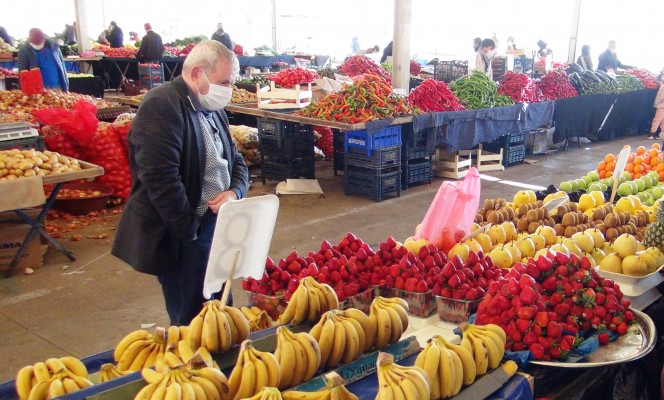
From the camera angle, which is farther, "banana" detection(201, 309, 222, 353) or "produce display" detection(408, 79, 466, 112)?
"produce display" detection(408, 79, 466, 112)

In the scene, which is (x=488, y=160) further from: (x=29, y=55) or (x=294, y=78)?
(x=29, y=55)

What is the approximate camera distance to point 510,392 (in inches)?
77.3

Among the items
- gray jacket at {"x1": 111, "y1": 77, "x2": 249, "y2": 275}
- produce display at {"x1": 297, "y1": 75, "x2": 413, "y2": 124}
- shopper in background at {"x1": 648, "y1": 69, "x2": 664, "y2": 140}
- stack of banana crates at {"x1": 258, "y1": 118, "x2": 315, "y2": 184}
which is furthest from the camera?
shopper in background at {"x1": 648, "y1": 69, "x2": 664, "y2": 140}

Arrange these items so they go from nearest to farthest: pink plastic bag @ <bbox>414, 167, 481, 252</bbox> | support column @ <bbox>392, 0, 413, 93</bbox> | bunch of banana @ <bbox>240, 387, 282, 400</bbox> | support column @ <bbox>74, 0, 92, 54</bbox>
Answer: bunch of banana @ <bbox>240, 387, 282, 400</bbox>
pink plastic bag @ <bbox>414, 167, 481, 252</bbox>
support column @ <bbox>392, 0, 413, 93</bbox>
support column @ <bbox>74, 0, 92, 54</bbox>

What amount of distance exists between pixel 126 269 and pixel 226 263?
346 cm

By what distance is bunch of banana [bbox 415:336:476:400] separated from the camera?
1.77 meters

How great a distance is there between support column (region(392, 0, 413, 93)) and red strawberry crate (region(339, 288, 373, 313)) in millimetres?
7101

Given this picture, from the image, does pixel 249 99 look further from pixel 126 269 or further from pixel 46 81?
pixel 126 269

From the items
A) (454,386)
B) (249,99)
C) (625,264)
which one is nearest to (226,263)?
(454,386)

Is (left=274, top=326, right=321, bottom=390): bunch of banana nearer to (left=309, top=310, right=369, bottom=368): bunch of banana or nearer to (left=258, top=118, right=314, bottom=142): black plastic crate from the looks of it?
(left=309, top=310, right=369, bottom=368): bunch of banana

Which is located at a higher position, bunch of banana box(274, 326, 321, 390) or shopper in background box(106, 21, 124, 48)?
shopper in background box(106, 21, 124, 48)

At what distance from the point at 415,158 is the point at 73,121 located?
4174 mm

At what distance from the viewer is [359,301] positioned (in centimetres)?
249

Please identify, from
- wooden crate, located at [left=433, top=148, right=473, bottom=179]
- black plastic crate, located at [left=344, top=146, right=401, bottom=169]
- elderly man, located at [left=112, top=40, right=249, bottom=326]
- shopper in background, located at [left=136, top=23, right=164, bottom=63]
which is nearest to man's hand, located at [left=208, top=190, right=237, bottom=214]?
elderly man, located at [left=112, top=40, right=249, bottom=326]
